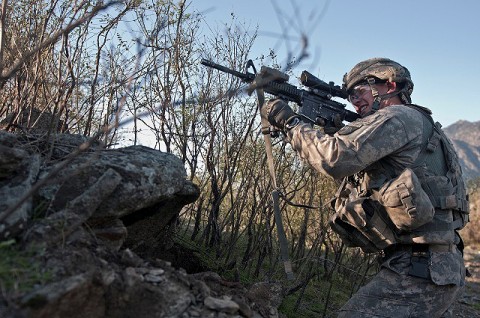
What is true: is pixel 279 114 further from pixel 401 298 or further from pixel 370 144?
pixel 401 298

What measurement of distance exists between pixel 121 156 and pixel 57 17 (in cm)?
185

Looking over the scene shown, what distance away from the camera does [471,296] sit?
23.3 feet

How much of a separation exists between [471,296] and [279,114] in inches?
210

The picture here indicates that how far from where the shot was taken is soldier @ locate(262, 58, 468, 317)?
2.93 metres

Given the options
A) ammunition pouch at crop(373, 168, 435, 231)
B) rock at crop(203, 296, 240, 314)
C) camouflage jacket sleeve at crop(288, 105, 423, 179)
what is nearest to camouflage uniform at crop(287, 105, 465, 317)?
camouflage jacket sleeve at crop(288, 105, 423, 179)

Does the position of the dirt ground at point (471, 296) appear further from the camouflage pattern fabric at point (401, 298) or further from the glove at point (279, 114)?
the glove at point (279, 114)

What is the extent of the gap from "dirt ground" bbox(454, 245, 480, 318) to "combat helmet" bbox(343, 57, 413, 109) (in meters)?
1.64

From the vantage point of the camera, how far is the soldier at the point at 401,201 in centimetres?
293

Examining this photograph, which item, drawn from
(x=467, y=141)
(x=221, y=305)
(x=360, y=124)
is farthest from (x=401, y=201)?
(x=467, y=141)

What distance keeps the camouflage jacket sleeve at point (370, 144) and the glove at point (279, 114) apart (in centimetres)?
26

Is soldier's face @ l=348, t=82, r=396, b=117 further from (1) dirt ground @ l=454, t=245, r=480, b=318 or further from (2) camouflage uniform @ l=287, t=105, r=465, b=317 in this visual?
(1) dirt ground @ l=454, t=245, r=480, b=318

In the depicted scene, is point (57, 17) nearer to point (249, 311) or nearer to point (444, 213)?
point (249, 311)

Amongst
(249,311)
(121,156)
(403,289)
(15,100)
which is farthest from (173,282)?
(15,100)

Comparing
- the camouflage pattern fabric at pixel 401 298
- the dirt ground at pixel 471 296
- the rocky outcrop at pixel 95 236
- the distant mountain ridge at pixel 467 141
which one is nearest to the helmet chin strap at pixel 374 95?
the camouflage pattern fabric at pixel 401 298
